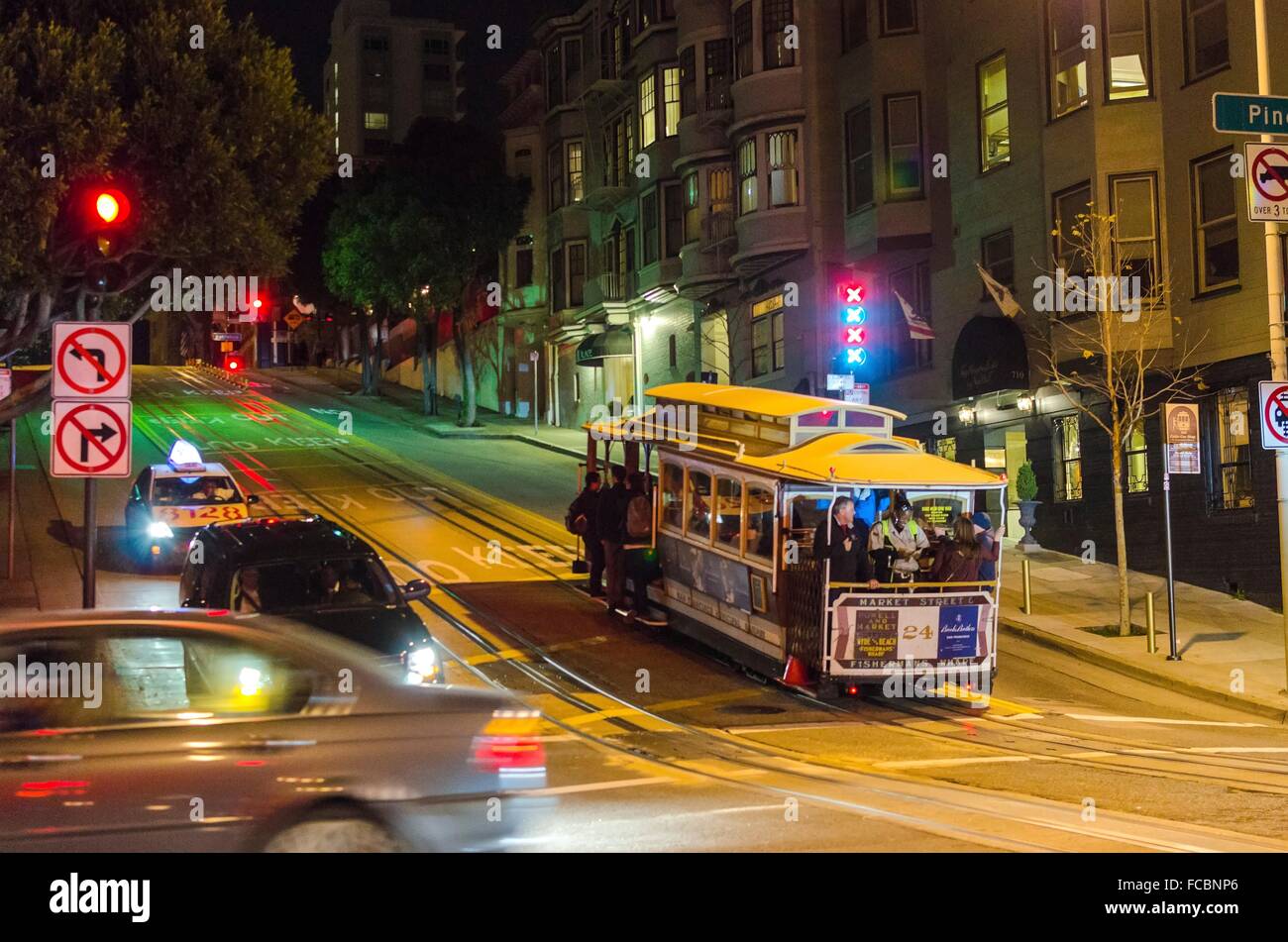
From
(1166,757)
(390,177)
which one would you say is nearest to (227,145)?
(1166,757)

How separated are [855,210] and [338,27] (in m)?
120

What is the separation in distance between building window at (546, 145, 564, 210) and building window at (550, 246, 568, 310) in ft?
6.22

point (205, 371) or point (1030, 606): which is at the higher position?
point (205, 371)

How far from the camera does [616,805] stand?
9.88 m

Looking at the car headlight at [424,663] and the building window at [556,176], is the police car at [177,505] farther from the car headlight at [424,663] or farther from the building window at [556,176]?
the building window at [556,176]

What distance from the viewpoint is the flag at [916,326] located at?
3006cm

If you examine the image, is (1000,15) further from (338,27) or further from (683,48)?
(338,27)

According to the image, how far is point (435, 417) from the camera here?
57.6 metres

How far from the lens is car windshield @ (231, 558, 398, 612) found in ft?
41.2

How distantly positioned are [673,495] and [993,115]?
1335 cm

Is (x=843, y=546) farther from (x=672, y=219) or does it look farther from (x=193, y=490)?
(x=672, y=219)

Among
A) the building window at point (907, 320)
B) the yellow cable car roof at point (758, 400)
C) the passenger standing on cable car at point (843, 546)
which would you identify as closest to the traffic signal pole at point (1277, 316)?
the yellow cable car roof at point (758, 400)

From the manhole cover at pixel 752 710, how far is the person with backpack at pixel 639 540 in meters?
4.71

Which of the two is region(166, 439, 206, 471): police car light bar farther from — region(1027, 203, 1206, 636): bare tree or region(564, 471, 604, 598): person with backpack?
region(1027, 203, 1206, 636): bare tree
